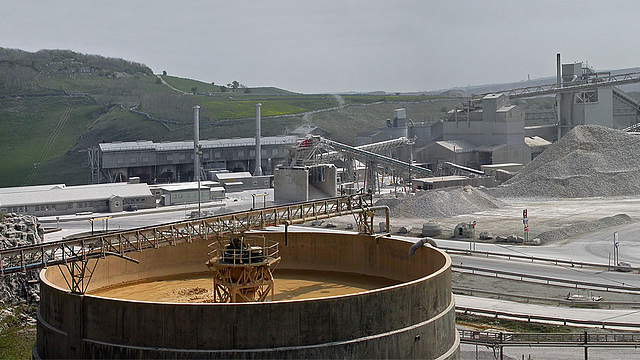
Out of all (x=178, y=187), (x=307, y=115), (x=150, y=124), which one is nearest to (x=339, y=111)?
(x=307, y=115)

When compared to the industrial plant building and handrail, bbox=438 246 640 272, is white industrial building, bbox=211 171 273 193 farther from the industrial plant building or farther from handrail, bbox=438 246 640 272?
handrail, bbox=438 246 640 272

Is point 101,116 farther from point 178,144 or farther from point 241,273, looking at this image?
point 241,273

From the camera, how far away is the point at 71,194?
71.6 meters

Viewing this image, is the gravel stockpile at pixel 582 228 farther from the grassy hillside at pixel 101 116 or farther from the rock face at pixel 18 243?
the grassy hillside at pixel 101 116

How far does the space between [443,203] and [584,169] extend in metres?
17.8

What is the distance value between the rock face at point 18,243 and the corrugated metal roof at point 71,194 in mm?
24799

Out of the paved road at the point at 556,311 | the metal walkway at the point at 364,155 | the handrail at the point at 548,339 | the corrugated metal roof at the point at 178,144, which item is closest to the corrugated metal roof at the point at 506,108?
the metal walkway at the point at 364,155

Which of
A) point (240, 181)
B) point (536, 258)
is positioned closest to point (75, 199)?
point (240, 181)

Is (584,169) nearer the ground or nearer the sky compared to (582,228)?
nearer the sky

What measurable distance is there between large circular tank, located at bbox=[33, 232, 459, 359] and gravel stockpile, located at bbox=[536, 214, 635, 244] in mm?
34008

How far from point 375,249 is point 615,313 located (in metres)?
13.8

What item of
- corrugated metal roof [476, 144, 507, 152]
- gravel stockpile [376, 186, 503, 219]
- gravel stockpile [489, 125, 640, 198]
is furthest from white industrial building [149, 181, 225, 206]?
corrugated metal roof [476, 144, 507, 152]

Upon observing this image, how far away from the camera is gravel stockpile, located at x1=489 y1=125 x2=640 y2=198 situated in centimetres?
7306

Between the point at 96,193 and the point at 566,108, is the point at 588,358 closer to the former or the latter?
the point at 96,193
